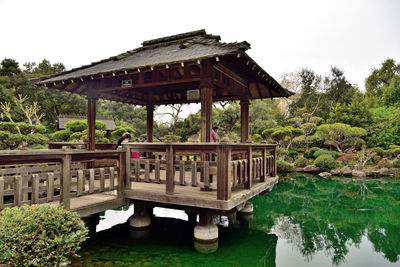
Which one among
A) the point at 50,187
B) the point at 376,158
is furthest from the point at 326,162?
the point at 50,187

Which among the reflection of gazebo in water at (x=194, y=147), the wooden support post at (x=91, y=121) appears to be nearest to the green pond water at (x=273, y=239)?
the reflection of gazebo in water at (x=194, y=147)

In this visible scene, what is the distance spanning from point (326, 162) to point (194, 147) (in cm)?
1547

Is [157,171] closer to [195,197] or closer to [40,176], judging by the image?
[195,197]

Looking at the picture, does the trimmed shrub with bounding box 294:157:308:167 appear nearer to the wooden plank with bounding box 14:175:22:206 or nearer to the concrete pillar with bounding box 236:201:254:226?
the concrete pillar with bounding box 236:201:254:226

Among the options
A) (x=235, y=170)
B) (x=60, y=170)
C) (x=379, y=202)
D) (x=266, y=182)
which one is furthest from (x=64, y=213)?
(x=379, y=202)

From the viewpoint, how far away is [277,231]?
21.7 feet

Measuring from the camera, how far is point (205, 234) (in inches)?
205

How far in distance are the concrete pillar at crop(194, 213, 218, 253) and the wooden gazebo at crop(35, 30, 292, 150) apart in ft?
5.44

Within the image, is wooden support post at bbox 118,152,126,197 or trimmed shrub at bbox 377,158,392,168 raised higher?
wooden support post at bbox 118,152,126,197

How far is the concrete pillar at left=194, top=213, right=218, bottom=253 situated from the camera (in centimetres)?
520

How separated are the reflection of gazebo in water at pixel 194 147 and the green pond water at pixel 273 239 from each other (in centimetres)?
55

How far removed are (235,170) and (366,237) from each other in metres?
4.16

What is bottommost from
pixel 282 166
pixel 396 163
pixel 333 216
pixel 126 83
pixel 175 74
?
pixel 333 216

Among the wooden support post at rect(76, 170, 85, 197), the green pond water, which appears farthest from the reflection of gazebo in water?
the green pond water
